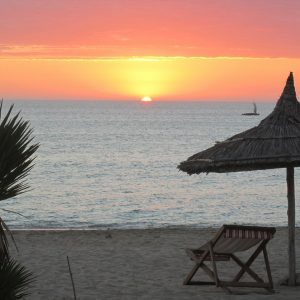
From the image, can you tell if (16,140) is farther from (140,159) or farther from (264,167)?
(140,159)

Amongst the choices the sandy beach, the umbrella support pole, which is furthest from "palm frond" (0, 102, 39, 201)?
the umbrella support pole

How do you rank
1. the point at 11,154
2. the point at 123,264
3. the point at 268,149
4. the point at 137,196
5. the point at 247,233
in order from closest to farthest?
the point at 11,154 → the point at 247,233 → the point at 268,149 → the point at 123,264 → the point at 137,196

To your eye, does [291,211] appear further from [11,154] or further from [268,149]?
[11,154]

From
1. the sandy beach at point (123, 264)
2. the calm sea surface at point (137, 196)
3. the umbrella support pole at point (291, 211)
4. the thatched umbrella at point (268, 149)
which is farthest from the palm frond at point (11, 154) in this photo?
the calm sea surface at point (137, 196)

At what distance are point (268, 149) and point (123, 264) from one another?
345cm

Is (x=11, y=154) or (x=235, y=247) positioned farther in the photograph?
(x=235, y=247)

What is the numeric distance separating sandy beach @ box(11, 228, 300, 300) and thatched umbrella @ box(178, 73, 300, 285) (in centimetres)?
141

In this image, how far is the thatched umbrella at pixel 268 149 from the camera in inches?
307

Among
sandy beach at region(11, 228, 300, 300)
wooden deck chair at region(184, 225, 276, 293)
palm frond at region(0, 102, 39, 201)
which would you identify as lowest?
sandy beach at region(11, 228, 300, 300)

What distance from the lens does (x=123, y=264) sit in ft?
34.1

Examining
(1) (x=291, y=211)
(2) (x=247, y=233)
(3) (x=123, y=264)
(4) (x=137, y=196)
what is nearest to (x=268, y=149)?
(1) (x=291, y=211)

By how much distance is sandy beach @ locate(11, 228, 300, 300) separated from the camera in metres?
8.28

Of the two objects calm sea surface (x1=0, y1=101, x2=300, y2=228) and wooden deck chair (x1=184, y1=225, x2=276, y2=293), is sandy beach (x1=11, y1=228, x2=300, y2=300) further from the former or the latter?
calm sea surface (x1=0, y1=101, x2=300, y2=228)

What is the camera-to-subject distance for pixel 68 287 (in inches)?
340
